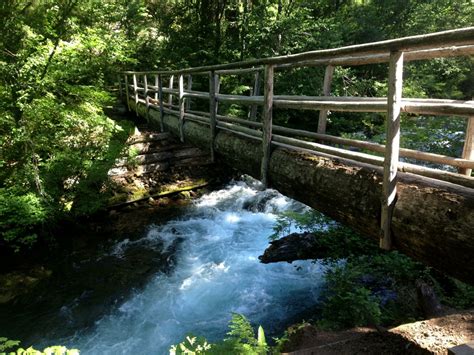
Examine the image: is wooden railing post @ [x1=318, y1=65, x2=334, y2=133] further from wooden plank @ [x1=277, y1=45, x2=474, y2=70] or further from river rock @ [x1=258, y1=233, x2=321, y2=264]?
river rock @ [x1=258, y1=233, x2=321, y2=264]

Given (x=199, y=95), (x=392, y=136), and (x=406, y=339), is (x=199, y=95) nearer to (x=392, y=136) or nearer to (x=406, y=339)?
(x=392, y=136)

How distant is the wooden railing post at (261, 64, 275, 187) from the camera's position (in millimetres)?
4406

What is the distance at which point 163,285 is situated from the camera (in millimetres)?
7750

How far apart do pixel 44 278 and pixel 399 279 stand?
766 centimetres

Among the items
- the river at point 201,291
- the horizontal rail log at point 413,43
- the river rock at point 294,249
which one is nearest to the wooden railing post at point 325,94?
the horizontal rail log at point 413,43

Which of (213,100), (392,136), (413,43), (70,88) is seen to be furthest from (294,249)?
(70,88)

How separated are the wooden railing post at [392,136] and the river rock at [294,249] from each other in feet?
15.0


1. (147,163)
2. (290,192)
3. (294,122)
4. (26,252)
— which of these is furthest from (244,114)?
(290,192)

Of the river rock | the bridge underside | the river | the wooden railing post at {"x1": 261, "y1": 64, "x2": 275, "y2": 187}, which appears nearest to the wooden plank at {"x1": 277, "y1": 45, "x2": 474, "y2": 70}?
the wooden railing post at {"x1": 261, "y1": 64, "x2": 275, "y2": 187}

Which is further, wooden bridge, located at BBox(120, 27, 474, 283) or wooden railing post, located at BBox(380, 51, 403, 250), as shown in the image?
wooden railing post, located at BBox(380, 51, 403, 250)

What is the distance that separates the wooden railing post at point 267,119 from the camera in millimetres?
4406

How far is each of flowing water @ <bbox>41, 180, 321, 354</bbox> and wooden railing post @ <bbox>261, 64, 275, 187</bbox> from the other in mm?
3382

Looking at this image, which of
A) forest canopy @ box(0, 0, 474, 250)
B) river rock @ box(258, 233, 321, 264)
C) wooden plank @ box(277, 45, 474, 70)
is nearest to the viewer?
wooden plank @ box(277, 45, 474, 70)

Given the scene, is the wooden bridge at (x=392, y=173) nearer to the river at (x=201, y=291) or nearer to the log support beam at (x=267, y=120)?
the log support beam at (x=267, y=120)
